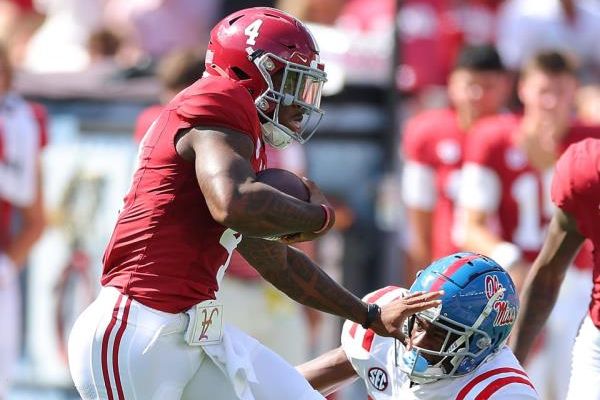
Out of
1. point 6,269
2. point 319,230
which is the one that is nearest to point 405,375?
point 319,230

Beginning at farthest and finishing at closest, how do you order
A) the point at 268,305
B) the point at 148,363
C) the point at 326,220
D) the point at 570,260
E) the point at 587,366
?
the point at 268,305
the point at 570,260
the point at 587,366
the point at 148,363
the point at 326,220

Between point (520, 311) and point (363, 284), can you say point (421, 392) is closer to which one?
point (520, 311)

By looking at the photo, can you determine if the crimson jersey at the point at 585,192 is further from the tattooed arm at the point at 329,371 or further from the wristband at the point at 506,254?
the wristband at the point at 506,254

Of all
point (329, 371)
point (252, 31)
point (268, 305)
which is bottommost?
point (268, 305)

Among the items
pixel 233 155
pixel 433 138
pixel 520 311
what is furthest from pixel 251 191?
pixel 433 138

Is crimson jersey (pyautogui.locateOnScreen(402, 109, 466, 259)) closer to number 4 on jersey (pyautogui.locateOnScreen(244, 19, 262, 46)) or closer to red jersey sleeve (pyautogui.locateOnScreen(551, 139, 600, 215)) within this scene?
red jersey sleeve (pyautogui.locateOnScreen(551, 139, 600, 215))

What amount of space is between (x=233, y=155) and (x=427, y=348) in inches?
33.9

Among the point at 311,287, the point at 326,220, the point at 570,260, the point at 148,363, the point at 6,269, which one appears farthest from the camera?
the point at 6,269

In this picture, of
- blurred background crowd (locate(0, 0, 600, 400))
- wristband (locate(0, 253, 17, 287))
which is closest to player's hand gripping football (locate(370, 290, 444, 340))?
blurred background crowd (locate(0, 0, 600, 400))

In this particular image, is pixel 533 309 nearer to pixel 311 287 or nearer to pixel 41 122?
pixel 311 287

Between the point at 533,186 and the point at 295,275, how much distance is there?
9.57 ft

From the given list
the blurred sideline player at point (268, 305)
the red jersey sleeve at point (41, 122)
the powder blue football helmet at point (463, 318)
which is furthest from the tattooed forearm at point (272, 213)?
the red jersey sleeve at point (41, 122)

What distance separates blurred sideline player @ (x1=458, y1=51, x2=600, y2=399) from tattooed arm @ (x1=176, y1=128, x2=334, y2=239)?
317cm

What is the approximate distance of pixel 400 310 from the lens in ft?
13.9
